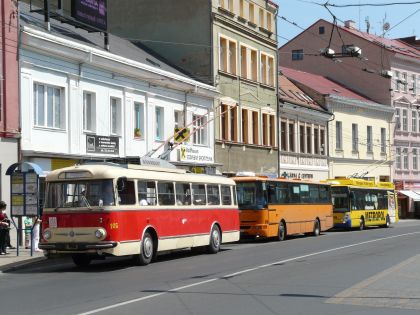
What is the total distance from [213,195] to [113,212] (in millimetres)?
6422

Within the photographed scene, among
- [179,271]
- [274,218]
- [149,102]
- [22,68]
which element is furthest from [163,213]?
[149,102]

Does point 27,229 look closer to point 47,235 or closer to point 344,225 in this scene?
point 47,235

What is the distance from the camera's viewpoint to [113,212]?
1781cm

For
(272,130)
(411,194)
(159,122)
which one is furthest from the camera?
(411,194)

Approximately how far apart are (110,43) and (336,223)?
16021 mm

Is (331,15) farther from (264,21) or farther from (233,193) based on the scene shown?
(264,21)

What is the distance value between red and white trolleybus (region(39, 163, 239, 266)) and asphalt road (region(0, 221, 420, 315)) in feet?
2.05

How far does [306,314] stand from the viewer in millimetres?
10570

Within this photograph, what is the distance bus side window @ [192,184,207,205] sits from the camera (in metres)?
22.4

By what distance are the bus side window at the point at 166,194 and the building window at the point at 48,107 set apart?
7.46 meters

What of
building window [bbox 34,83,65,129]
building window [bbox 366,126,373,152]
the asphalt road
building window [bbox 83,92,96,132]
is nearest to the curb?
the asphalt road

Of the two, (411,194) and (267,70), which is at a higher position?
(267,70)

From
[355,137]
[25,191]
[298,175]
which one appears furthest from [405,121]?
[25,191]

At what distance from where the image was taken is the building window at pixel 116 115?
31188 mm
